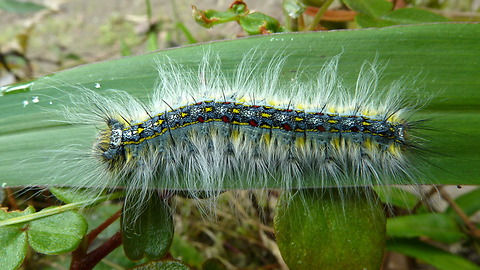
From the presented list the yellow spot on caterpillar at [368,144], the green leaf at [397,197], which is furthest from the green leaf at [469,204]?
the yellow spot on caterpillar at [368,144]

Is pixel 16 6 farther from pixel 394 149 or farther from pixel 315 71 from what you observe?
pixel 394 149

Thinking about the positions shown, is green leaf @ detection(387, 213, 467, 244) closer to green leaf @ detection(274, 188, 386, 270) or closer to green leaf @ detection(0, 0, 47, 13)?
green leaf @ detection(274, 188, 386, 270)

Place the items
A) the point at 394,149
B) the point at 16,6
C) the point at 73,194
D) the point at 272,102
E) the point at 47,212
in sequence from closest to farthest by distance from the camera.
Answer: the point at 47,212
the point at 73,194
the point at 394,149
the point at 272,102
the point at 16,6

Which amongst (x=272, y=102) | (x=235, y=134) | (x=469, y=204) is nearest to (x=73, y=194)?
(x=235, y=134)

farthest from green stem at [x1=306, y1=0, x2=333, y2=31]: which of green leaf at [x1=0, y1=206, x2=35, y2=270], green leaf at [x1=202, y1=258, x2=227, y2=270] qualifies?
green leaf at [x1=0, y1=206, x2=35, y2=270]

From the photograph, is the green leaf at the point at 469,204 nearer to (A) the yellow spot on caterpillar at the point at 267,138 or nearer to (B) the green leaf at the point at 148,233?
(A) the yellow spot on caterpillar at the point at 267,138

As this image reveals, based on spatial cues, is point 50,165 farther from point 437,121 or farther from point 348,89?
point 437,121

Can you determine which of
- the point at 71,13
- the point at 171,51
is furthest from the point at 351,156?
the point at 71,13
